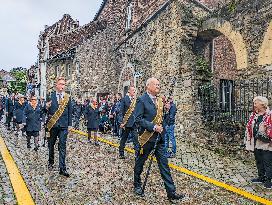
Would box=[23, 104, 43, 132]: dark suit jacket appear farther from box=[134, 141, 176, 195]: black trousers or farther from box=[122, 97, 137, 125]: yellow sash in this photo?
box=[134, 141, 176, 195]: black trousers

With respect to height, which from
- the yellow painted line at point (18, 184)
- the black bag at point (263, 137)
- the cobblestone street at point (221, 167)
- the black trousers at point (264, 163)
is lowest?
the cobblestone street at point (221, 167)

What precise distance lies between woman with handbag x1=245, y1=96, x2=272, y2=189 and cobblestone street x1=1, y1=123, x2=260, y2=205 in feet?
3.52

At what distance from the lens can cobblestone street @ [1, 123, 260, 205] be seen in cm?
520

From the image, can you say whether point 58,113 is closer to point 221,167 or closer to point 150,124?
point 150,124

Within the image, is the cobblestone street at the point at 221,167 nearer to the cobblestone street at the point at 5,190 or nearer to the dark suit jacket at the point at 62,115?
the dark suit jacket at the point at 62,115

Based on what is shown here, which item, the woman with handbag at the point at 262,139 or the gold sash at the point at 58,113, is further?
the gold sash at the point at 58,113

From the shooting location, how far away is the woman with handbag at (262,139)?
249 inches

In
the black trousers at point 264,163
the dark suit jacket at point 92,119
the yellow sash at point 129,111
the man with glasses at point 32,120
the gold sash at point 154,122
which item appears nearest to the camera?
the gold sash at point 154,122

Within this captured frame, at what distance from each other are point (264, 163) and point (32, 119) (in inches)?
278

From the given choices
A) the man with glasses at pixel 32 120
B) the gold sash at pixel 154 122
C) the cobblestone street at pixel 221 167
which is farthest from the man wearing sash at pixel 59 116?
the man with glasses at pixel 32 120

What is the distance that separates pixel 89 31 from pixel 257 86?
2026cm

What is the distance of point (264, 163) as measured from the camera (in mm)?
6402

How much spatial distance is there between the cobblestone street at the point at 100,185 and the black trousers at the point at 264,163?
1.01m

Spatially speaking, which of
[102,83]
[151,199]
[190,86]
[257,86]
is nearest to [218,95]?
[190,86]
